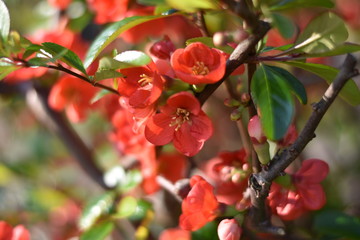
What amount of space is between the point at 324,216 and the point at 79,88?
2.16 feet

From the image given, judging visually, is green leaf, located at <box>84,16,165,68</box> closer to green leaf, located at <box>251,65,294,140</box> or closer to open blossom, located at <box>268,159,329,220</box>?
green leaf, located at <box>251,65,294,140</box>

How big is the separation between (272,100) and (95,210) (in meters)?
0.59

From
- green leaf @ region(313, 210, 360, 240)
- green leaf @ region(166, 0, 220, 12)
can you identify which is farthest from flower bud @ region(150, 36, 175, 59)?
green leaf @ region(313, 210, 360, 240)

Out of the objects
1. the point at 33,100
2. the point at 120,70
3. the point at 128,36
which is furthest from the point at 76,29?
the point at 120,70

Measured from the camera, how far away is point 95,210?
1081mm

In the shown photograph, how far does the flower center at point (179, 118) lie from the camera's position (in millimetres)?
746

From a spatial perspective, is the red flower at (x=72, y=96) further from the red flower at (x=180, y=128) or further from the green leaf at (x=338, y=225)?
the green leaf at (x=338, y=225)

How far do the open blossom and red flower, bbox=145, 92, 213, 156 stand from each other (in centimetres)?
16

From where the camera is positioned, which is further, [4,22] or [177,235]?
[177,235]

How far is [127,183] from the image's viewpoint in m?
1.13

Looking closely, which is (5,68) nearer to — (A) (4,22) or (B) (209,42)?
(A) (4,22)

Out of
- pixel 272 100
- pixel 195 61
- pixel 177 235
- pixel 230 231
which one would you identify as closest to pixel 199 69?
pixel 195 61

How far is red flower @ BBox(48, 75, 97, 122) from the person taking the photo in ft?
3.86

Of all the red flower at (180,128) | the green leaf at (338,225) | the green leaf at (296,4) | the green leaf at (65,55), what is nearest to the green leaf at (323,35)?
the green leaf at (296,4)
